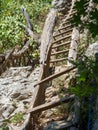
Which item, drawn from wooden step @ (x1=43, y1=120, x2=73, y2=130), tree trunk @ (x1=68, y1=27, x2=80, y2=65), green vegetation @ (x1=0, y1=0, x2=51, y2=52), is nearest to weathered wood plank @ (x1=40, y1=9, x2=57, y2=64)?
tree trunk @ (x1=68, y1=27, x2=80, y2=65)

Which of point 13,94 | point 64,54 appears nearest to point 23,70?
point 64,54

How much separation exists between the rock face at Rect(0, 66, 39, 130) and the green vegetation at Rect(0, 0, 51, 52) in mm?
1994

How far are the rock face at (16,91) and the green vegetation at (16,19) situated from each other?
199 centimetres

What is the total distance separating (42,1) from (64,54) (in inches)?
190

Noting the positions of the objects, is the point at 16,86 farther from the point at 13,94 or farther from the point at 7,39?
the point at 7,39

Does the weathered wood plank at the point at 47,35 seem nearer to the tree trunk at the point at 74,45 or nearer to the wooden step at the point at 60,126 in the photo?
the tree trunk at the point at 74,45

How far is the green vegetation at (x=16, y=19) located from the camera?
10195 mm

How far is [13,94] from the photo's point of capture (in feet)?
21.3

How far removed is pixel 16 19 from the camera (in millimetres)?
10914

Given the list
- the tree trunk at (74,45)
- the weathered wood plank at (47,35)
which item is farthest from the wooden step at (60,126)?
the tree trunk at (74,45)

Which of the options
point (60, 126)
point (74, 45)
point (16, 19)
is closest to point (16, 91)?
point (74, 45)

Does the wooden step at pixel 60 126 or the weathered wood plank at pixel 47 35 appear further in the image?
the weathered wood plank at pixel 47 35

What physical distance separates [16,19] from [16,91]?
4841 mm

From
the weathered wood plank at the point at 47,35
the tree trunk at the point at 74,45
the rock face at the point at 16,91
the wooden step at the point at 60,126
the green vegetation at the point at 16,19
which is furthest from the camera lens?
the green vegetation at the point at 16,19
